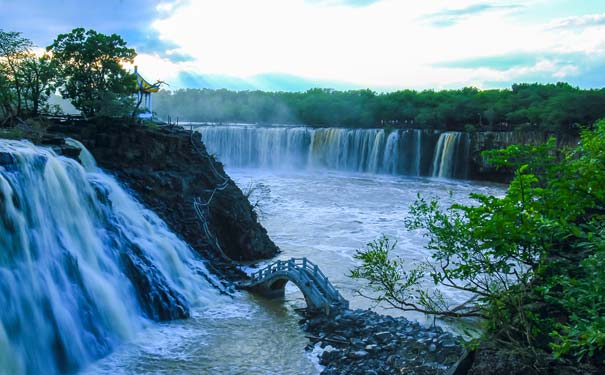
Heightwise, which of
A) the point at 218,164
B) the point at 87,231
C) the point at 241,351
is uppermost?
the point at 218,164

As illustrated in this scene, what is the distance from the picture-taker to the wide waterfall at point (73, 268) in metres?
14.1

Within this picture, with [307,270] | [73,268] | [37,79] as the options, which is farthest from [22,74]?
[307,270]

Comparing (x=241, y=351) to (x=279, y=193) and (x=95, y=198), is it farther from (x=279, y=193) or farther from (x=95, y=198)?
(x=279, y=193)

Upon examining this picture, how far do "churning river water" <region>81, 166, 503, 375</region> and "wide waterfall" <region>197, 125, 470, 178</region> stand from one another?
4.25 metres

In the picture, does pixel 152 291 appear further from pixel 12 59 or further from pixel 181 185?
pixel 12 59

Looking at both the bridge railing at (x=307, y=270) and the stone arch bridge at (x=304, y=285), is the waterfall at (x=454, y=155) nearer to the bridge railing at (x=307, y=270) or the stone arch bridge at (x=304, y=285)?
the bridge railing at (x=307, y=270)

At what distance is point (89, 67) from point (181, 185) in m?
9.39

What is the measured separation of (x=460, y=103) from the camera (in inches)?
2766

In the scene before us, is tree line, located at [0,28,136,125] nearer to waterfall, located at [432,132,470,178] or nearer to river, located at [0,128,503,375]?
river, located at [0,128,503,375]

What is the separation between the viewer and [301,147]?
64750mm

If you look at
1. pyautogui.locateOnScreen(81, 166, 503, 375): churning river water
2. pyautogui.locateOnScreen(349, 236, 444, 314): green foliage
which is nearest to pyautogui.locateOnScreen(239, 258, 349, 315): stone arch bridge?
pyautogui.locateOnScreen(81, 166, 503, 375): churning river water

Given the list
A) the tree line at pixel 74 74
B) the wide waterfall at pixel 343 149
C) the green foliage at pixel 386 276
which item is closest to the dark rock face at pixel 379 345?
the green foliage at pixel 386 276

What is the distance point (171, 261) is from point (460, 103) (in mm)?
56824

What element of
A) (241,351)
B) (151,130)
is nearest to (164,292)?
(241,351)
